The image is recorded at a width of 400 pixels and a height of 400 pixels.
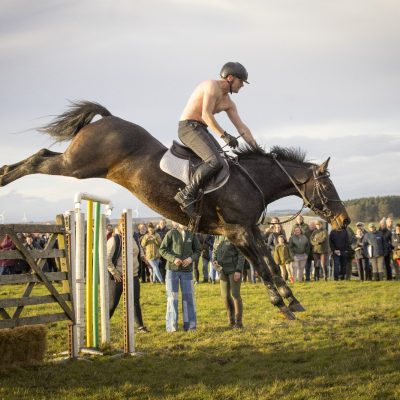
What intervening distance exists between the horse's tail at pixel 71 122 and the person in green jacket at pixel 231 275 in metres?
4.41

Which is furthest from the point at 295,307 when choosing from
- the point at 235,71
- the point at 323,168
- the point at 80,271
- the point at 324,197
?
the point at 80,271

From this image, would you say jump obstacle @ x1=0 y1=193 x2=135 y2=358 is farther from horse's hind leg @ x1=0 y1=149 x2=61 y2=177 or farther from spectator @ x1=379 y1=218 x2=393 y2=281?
spectator @ x1=379 y1=218 x2=393 y2=281

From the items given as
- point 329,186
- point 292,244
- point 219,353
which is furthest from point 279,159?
point 292,244

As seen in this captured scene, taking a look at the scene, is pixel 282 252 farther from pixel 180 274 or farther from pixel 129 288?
pixel 129 288

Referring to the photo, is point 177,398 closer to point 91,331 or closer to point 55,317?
point 55,317

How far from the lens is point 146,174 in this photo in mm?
8242

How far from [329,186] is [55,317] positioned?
4.27 m

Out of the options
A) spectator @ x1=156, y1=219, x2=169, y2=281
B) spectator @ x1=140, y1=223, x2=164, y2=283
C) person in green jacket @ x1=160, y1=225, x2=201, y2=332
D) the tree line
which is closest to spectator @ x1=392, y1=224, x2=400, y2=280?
spectator @ x1=140, y1=223, x2=164, y2=283

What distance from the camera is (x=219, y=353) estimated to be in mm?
9320

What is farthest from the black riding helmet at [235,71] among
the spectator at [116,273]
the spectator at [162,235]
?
the spectator at [162,235]

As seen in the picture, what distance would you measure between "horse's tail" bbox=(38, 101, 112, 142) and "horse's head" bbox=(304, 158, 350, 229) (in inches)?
125

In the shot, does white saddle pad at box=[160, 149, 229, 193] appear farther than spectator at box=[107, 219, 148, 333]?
No

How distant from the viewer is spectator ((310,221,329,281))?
21156mm

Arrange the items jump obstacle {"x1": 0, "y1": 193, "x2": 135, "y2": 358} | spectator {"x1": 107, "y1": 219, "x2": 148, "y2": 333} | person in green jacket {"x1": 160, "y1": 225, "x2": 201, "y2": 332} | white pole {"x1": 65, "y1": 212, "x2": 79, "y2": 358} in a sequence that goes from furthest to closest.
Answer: person in green jacket {"x1": 160, "y1": 225, "x2": 201, "y2": 332}, spectator {"x1": 107, "y1": 219, "x2": 148, "y2": 333}, white pole {"x1": 65, "y1": 212, "x2": 79, "y2": 358}, jump obstacle {"x1": 0, "y1": 193, "x2": 135, "y2": 358}
